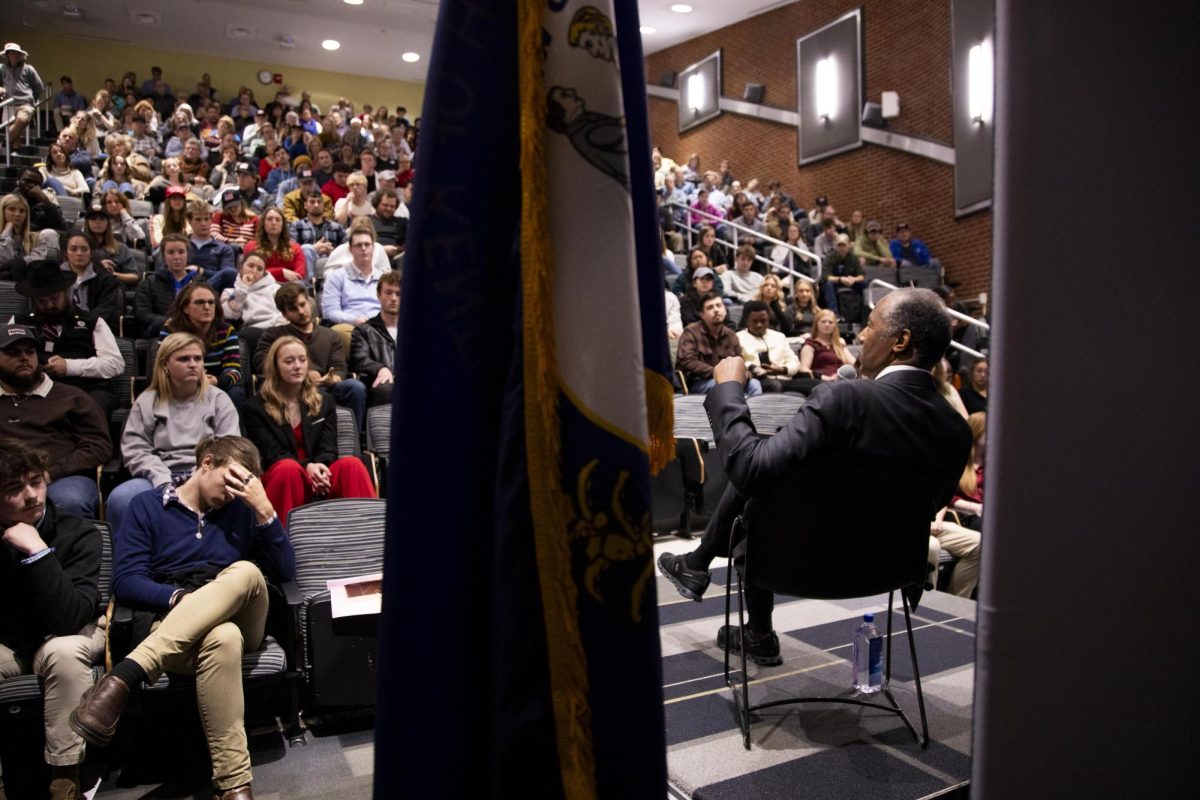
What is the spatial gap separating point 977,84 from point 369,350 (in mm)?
9165

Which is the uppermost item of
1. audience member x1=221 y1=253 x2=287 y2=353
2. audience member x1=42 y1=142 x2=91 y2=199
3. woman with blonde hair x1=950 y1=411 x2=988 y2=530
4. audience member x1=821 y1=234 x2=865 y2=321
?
audience member x1=42 y1=142 x2=91 y2=199

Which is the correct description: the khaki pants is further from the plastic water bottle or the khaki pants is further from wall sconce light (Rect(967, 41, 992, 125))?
wall sconce light (Rect(967, 41, 992, 125))

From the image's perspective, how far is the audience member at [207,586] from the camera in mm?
2494

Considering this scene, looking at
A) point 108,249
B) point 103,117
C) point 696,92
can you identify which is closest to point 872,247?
point 696,92

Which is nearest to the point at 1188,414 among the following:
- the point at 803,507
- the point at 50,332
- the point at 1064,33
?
the point at 1064,33

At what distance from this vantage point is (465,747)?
1.07m

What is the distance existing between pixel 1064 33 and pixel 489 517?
833 millimetres

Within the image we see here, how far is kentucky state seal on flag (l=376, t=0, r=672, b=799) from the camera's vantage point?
3.43 ft

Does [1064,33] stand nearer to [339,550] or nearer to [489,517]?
[489,517]

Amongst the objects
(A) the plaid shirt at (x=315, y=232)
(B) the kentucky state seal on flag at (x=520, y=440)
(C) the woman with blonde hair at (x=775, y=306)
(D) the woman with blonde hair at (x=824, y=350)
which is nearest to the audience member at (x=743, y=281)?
(C) the woman with blonde hair at (x=775, y=306)

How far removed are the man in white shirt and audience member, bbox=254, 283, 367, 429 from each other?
3.07 meters

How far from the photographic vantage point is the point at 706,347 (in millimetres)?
6242

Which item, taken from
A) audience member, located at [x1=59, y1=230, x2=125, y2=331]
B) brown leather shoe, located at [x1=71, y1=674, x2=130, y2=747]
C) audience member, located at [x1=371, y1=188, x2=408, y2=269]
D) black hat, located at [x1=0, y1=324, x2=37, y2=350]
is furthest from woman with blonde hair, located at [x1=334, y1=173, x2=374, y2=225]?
brown leather shoe, located at [x1=71, y1=674, x2=130, y2=747]

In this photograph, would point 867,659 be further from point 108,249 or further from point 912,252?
point 912,252
